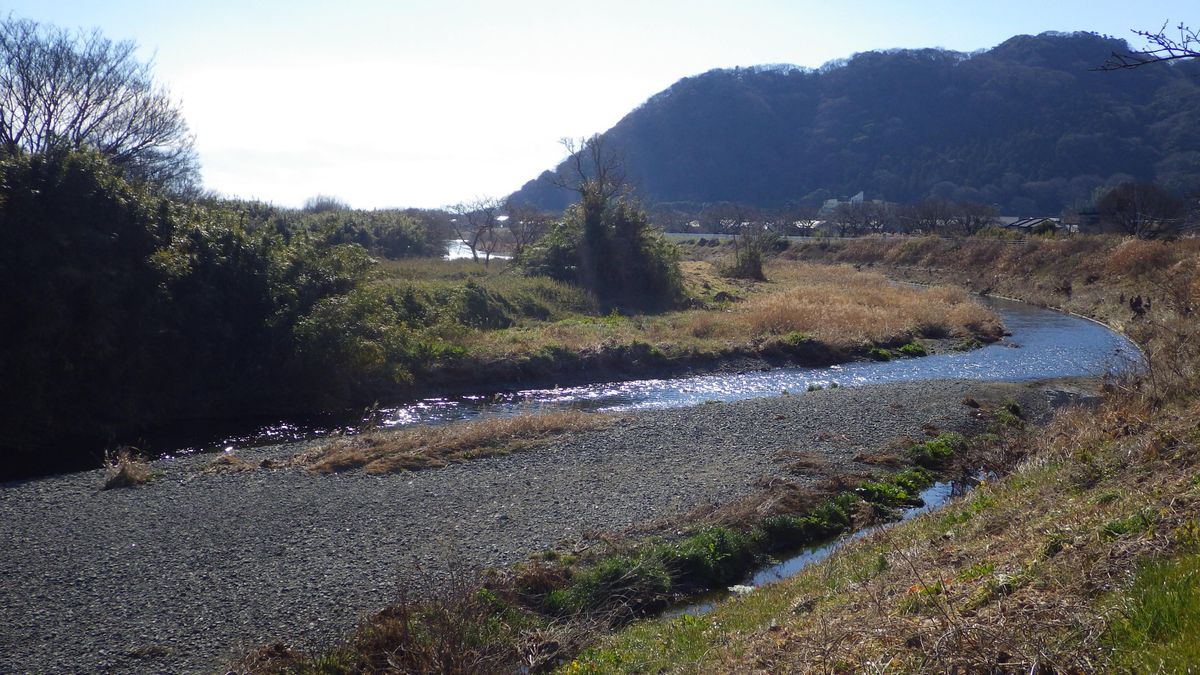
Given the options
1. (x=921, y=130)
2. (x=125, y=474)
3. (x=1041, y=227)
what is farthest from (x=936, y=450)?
(x=921, y=130)

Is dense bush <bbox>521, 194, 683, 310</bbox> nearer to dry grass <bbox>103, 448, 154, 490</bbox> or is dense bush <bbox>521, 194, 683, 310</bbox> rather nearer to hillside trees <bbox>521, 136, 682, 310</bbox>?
hillside trees <bbox>521, 136, 682, 310</bbox>

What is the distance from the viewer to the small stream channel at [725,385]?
2105 cm

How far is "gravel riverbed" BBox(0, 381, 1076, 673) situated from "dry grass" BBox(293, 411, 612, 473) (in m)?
0.56

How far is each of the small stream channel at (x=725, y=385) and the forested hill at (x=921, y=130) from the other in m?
70.5

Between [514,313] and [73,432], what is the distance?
18521 millimetres

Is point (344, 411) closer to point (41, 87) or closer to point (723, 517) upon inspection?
point (723, 517)

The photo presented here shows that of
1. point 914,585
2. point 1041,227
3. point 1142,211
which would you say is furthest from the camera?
point 1041,227

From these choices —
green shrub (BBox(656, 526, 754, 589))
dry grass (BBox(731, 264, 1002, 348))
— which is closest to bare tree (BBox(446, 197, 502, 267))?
dry grass (BBox(731, 264, 1002, 348))

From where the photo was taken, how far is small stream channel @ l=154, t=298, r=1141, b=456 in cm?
2105

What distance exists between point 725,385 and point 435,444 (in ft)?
41.5

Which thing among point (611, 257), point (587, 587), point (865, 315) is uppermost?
point (611, 257)

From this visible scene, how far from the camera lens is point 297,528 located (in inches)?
469

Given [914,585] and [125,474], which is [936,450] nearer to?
[914,585]

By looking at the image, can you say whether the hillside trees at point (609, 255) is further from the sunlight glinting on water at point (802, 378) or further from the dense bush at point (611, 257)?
the sunlight glinting on water at point (802, 378)
